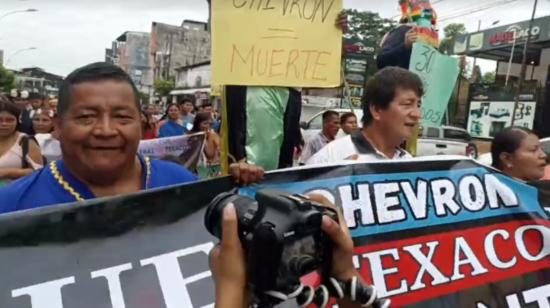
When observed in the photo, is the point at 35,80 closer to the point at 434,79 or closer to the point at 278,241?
the point at 434,79

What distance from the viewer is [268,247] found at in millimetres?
1005

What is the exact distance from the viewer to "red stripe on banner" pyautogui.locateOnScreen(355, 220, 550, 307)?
199 centimetres

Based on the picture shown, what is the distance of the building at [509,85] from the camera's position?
18297mm

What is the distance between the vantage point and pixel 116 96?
5.74 ft

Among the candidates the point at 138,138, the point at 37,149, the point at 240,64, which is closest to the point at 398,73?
the point at 240,64

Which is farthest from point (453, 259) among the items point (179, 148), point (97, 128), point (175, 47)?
point (175, 47)

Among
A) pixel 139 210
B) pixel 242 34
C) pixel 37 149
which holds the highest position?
pixel 242 34

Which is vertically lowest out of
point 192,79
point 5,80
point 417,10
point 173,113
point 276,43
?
point 5,80

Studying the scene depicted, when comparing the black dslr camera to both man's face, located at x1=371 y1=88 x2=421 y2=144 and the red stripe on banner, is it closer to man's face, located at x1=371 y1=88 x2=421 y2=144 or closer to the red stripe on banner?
the red stripe on banner

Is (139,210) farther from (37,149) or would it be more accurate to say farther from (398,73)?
(37,149)

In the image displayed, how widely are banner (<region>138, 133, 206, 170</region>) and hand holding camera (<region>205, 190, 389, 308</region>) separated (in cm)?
504

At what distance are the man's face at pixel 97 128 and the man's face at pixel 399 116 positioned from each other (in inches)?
54.5

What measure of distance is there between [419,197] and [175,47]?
79.5m

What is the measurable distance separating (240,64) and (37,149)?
2.34m
